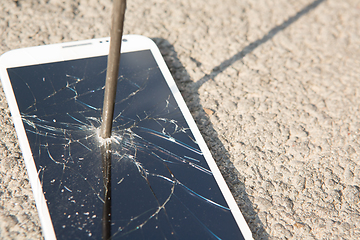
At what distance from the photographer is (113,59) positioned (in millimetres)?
526

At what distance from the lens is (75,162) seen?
2.04ft

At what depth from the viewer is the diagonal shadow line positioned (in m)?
0.84

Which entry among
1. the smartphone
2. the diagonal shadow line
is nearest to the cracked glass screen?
the smartphone

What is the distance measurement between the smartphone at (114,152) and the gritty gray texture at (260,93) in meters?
0.06

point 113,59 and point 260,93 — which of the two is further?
point 260,93

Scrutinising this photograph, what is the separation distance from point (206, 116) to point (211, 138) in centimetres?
6

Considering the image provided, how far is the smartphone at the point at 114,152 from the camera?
0.57 metres

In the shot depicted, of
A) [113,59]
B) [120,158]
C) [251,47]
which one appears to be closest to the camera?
[113,59]

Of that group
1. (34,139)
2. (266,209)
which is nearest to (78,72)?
(34,139)

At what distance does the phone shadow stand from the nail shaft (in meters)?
0.23

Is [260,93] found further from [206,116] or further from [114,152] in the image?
[114,152]

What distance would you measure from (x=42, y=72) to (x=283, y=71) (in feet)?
2.00

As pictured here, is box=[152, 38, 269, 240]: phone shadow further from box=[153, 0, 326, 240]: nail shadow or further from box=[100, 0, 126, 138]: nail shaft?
box=[100, 0, 126, 138]: nail shaft

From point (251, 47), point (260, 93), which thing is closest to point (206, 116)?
point (260, 93)
